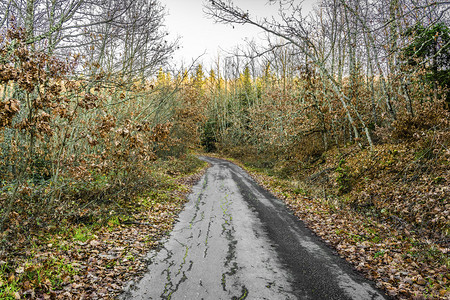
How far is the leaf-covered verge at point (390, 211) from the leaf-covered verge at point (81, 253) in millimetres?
4284

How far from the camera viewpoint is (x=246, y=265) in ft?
14.6

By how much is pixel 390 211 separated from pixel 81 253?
317 inches

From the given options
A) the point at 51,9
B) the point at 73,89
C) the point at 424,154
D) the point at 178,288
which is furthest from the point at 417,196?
the point at 51,9

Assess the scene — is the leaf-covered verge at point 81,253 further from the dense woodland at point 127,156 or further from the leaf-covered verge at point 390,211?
the leaf-covered verge at point 390,211

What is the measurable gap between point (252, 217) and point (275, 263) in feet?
Answer: 9.53

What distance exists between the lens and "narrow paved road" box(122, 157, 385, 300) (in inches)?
143

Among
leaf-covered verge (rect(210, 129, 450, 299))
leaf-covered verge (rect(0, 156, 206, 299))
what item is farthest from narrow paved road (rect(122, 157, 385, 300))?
leaf-covered verge (rect(210, 129, 450, 299))

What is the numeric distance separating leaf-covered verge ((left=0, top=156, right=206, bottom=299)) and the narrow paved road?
1.47 feet

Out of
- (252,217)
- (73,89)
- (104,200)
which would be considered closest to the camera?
(73,89)

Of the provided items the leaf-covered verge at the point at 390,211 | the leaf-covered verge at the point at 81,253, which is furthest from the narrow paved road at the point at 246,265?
the leaf-covered verge at the point at 390,211

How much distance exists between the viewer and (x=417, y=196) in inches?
271

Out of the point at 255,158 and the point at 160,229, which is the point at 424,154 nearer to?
the point at 160,229

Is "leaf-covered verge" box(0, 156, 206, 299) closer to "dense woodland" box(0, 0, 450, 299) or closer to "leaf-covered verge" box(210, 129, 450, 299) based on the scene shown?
"dense woodland" box(0, 0, 450, 299)

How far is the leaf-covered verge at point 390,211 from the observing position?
4.20 metres
